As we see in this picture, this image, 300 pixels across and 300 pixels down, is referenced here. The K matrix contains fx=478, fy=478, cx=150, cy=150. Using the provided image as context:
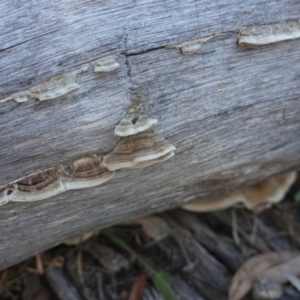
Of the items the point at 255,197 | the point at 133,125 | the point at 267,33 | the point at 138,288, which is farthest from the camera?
the point at 255,197

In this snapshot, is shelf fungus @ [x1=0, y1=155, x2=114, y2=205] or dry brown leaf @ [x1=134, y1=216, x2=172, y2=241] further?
dry brown leaf @ [x1=134, y1=216, x2=172, y2=241]

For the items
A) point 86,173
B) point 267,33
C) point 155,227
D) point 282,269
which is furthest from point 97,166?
point 282,269

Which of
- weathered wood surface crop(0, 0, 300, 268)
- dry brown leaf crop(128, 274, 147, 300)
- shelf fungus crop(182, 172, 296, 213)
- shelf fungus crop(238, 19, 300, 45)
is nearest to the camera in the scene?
weathered wood surface crop(0, 0, 300, 268)

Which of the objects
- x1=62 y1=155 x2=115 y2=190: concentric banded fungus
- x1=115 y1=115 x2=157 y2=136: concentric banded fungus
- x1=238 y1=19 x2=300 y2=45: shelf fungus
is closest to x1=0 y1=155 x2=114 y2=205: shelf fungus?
x1=62 y1=155 x2=115 y2=190: concentric banded fungus

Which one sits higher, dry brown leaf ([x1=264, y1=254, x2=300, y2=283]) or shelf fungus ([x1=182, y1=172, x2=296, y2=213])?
shelf fungus ([x1=182, y1=172, x2=296, y2=213])

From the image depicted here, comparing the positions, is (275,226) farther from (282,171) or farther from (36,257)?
(36,257)

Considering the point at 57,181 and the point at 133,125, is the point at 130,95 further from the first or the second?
the point at 57,181

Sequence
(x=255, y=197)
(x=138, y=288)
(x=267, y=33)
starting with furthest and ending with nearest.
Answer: (x=255, y=197)
(x=138, y=288)
(x=267, y=33)

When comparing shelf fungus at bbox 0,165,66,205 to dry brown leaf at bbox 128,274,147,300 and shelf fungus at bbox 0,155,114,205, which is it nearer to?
shelf fungus at bbox 0,155,114,205
